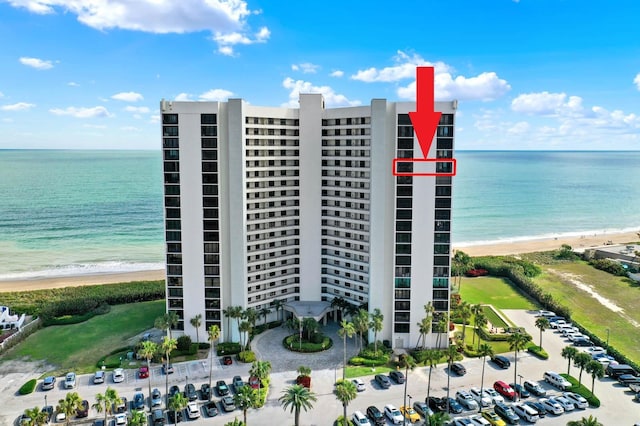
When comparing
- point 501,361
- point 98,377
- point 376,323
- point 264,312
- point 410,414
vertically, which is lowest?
point 410,414

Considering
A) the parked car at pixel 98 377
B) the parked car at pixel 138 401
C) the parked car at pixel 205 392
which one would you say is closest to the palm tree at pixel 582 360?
the parked car at pixel 205 392

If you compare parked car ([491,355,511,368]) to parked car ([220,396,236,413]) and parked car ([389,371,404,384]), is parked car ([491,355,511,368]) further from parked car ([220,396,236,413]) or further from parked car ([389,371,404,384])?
parked car ([220,396,236,413])

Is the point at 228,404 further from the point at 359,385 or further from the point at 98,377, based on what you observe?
the point at 98,377

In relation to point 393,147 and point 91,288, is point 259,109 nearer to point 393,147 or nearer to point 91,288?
point 393,147

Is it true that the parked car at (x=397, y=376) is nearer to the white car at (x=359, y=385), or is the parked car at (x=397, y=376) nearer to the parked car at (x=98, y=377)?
the white car at (x=359, y=385)

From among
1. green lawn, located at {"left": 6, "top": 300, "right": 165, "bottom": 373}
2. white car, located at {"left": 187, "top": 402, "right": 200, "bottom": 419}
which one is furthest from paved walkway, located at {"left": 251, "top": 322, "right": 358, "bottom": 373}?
green lawn, located at {"left": 6, "top": 300, "right": 165, "bottom": 373}

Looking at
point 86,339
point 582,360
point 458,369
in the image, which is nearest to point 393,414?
point 458,369
